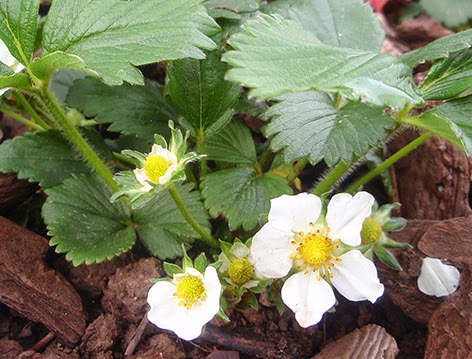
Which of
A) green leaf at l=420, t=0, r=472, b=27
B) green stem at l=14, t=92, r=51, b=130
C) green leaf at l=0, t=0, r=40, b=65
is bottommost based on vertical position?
green leaf at l=420, t=0, r=472, b=27

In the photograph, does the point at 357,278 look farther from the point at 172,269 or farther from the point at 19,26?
the point at 19,26

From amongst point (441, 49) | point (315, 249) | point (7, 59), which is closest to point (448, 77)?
point (441, 49)

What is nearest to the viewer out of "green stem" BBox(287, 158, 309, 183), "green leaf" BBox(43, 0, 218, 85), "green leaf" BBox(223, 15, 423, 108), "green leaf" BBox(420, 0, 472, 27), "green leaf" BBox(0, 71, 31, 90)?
"green leaf" BBox(223, 15, 423, 108)

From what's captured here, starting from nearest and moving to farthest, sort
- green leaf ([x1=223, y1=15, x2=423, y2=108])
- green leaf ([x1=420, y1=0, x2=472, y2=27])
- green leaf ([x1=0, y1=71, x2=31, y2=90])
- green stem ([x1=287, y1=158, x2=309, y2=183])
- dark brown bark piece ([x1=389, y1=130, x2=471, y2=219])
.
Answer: green leaf ([x1=223, y1=15, x2=423, y2=108])
green leaf ([x1=0, y1=71, x2=31, y2=90])
green stem ([x1=287, y1=158, x2=309, y2=183])
dark brown bark piece ([x1=389, y1=130, x2=471, y2=219])
green leaf ([x1=420, y1=0, x2=472, y2=27])

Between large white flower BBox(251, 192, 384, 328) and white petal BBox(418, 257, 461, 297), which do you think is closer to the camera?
large white flower BBox(251, 192, 384, 328)

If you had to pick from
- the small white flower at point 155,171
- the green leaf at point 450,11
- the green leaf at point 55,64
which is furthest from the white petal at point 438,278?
the green leaf at point 450,11

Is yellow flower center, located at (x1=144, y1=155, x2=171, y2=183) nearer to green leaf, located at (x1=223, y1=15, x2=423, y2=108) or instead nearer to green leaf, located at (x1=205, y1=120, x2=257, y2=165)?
green leaf, located at (x1=223, y1=15, x2=423, y2=108)

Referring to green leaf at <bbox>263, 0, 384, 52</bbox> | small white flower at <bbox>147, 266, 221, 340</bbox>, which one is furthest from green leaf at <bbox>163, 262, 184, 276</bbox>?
green leaf at <bbox>263, 0, 384, 52</bbox>
